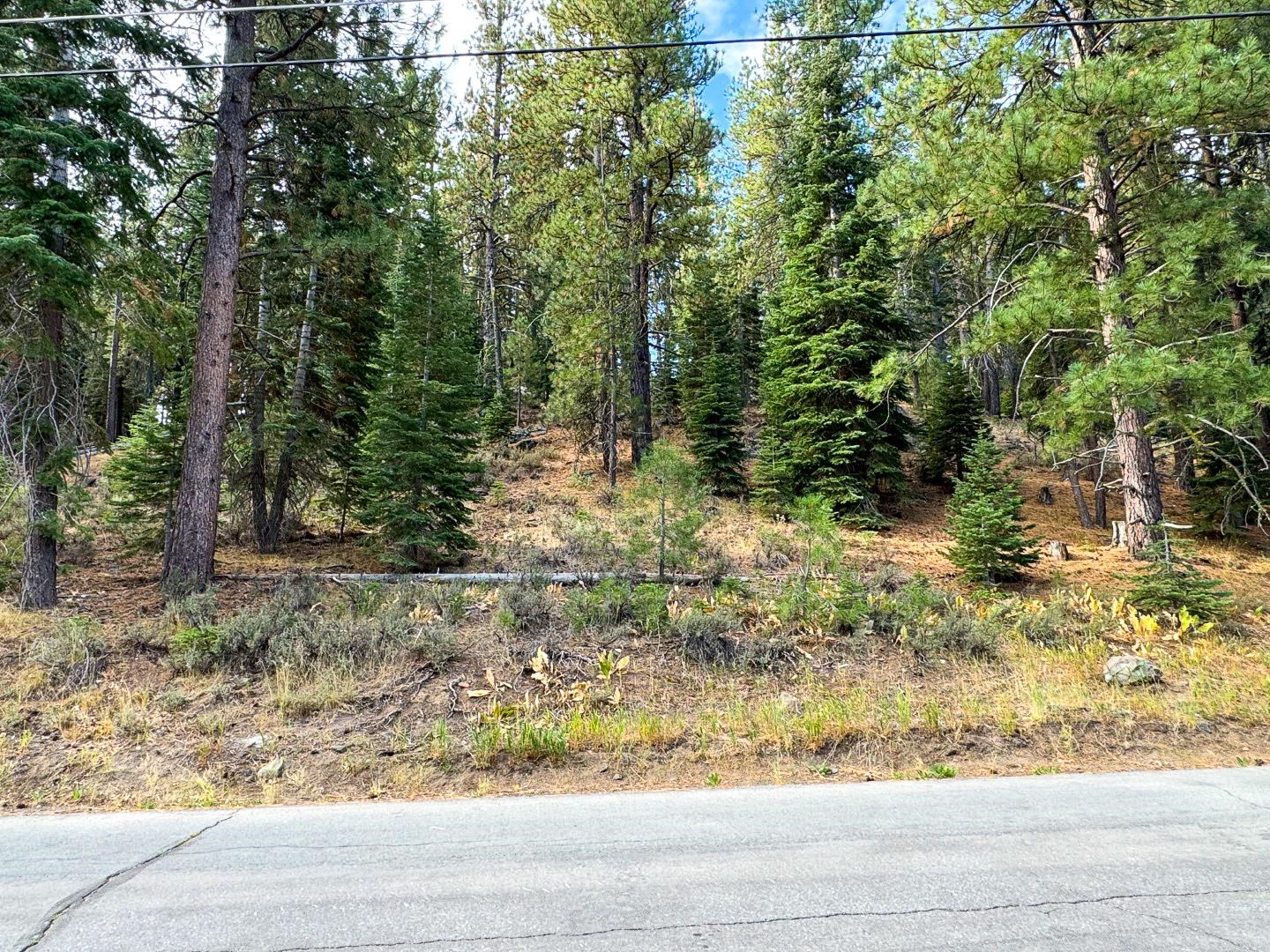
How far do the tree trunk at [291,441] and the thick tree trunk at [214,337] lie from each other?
289 cm

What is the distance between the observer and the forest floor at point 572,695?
489 cm

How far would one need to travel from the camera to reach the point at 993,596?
9023mm

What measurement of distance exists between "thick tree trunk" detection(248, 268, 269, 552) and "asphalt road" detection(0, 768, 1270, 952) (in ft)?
26.7

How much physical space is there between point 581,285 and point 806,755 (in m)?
13.8

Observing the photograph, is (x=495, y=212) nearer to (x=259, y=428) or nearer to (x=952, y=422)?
(x=259, y=428)

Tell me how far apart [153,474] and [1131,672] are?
14214 millimetres

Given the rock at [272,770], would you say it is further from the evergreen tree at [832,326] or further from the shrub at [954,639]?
the evergreen tree at [832,326]

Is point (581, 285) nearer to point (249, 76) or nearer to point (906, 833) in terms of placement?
point (249, 76)

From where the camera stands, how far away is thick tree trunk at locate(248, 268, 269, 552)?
10828 millimetres

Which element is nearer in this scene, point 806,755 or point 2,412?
point 806,755

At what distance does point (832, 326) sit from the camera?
51.5 ft

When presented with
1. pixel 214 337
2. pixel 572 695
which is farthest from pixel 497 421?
pixel 572 695

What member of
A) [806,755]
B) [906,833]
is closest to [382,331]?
[806,755]

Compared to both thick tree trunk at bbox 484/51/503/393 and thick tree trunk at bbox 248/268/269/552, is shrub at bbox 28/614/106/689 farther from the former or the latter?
thick tree trunk at bbox 484/51/503/393
